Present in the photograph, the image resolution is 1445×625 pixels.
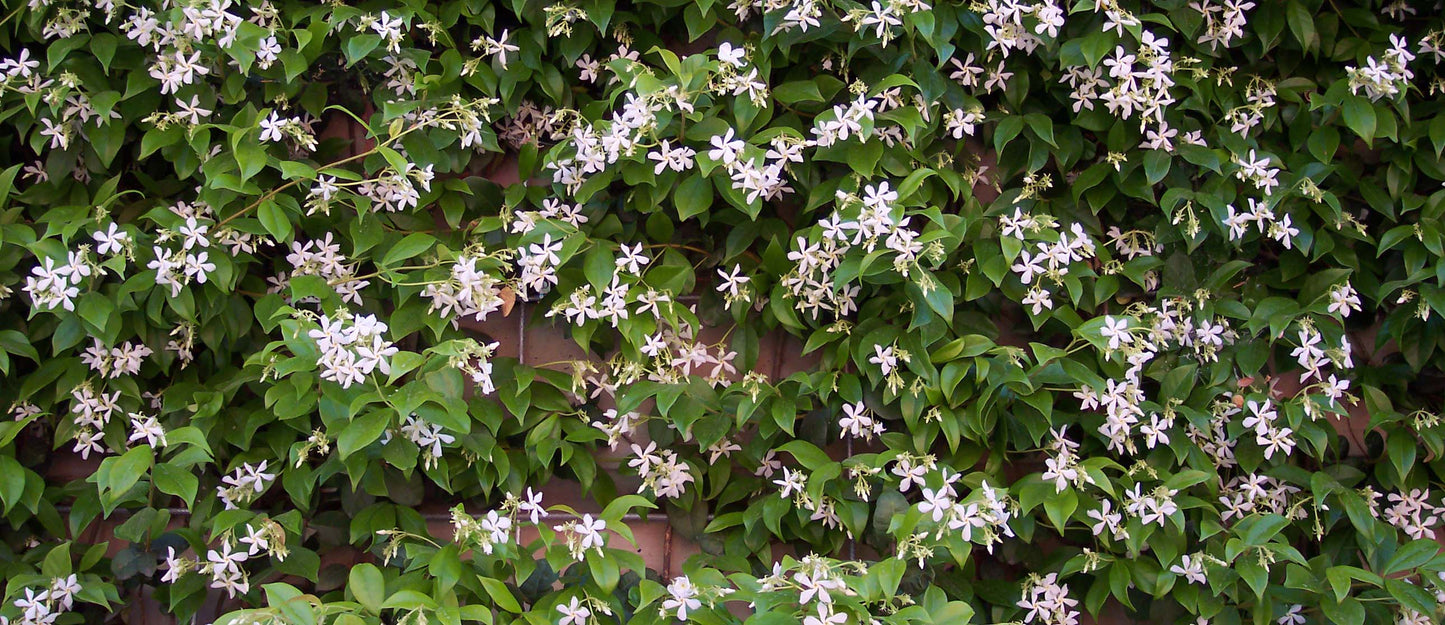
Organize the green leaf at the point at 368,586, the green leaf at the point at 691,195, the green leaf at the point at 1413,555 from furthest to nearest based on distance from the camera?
the green leaf at the point at 691,195
the green leaf at the point at 1413,555
the green leaf at the point at 368,586

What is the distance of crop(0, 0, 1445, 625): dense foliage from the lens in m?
1.78

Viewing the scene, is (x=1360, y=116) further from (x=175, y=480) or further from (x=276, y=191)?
(x=175, y=480)

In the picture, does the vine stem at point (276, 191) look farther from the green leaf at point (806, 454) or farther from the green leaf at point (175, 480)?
the green leaf at point (806, 454)

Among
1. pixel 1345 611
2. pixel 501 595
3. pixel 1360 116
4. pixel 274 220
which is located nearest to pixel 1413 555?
pixel 1345 611

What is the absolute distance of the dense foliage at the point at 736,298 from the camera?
178 centimetres

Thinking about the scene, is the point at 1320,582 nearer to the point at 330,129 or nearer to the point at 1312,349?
the point at 1312,349

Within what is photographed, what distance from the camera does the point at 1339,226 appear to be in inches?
76.6

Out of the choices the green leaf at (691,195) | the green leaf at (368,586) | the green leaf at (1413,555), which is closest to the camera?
the green leaf at (368,586)

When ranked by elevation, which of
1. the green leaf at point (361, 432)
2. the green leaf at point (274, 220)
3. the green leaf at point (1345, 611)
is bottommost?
the green leaf at point (1345, 611)

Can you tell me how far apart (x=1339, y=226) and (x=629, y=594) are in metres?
1.32

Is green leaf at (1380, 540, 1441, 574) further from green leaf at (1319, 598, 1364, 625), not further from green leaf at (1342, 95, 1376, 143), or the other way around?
green leaf at (1342, 95, 1376, 143)

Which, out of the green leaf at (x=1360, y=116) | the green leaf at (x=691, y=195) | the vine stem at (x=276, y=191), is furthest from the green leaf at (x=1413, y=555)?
the vine stem at (x=276, y=191)

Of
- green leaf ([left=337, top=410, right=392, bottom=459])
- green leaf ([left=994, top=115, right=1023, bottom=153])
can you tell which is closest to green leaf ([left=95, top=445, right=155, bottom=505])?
green leaf ([left=337, top=410, right=392, bottom=459])

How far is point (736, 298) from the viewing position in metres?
1.91
